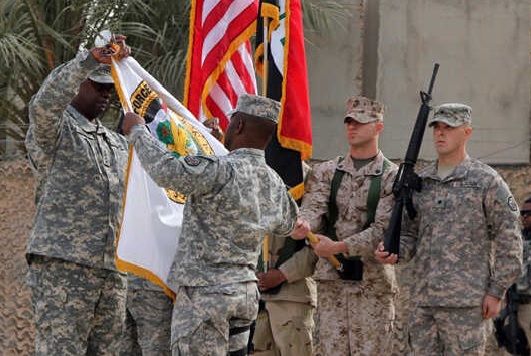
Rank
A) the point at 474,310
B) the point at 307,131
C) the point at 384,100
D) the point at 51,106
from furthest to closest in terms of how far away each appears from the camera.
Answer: the point at 384,100
the point at 307,131
the point at 474,310
the point at 51,106

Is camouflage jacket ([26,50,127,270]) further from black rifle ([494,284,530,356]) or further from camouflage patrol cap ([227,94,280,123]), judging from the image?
black rifle ([494,284,530,356])

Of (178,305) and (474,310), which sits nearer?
(178,305)

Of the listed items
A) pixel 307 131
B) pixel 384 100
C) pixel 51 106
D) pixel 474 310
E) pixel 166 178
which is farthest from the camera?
pixel 384 100

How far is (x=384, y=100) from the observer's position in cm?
1134

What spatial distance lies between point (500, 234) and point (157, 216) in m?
2.18

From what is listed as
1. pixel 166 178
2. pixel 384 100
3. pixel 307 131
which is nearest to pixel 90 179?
pixel 166 178

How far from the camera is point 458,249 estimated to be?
751 cm

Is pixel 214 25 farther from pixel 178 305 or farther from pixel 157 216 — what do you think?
pixel 178 305

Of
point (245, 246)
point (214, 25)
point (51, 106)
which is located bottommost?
point (245, 246)

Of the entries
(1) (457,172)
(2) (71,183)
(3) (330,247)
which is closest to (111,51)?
(2) (71,183)

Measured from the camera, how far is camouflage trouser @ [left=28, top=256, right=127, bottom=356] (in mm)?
6602

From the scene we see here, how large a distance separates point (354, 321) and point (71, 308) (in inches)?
76.8

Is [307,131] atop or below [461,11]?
below

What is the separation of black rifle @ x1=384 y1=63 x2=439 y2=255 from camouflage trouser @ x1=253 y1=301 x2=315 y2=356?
1017mm
